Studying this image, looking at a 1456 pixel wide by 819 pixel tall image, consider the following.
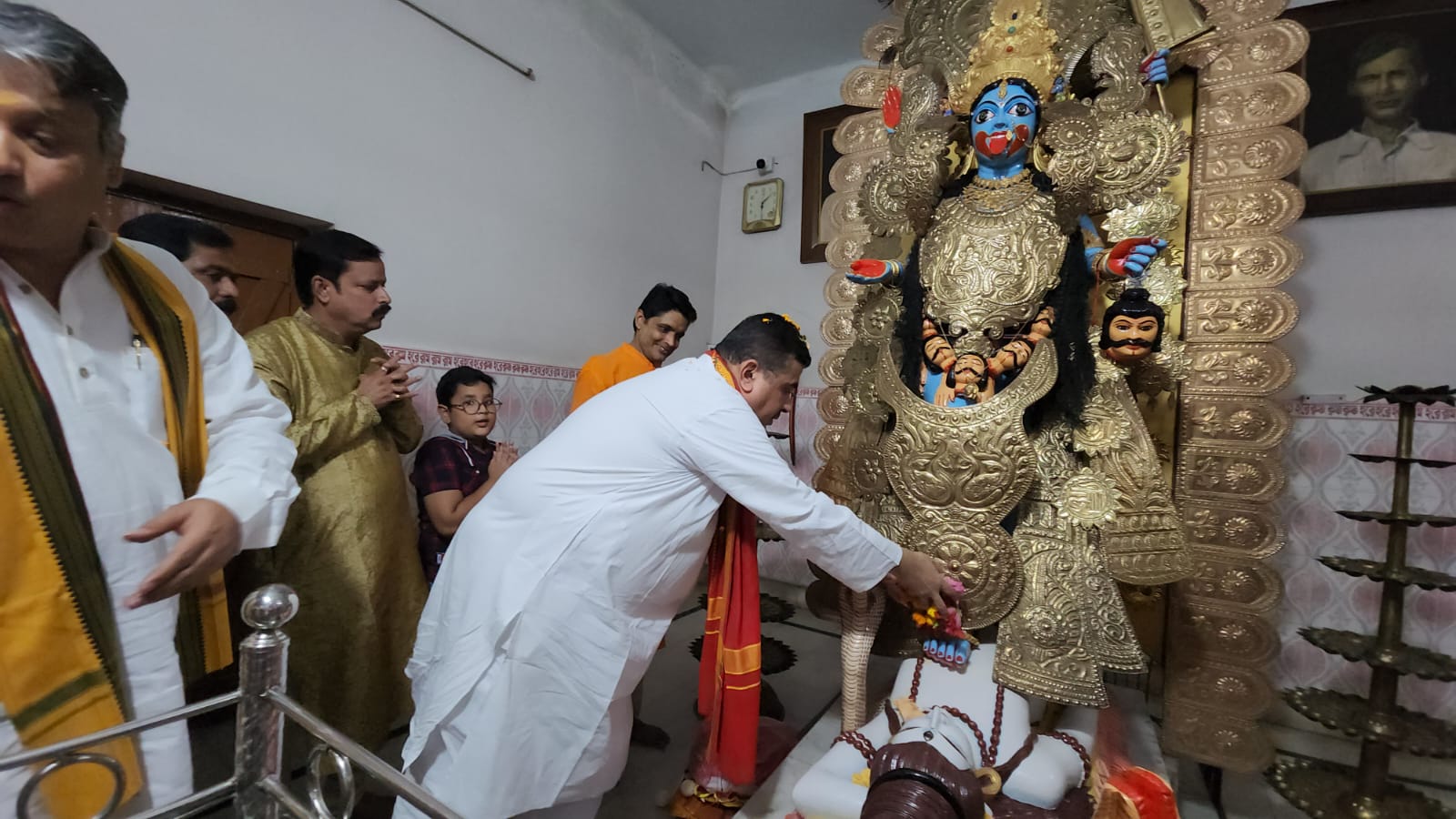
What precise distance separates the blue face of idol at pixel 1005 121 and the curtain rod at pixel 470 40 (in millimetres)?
2141

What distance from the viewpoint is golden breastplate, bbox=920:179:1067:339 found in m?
1.83

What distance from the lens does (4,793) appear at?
71cm

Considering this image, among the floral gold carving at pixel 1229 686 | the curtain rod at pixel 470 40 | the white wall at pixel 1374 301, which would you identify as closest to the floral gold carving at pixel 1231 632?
the floral gold carving at pixel 1229 686

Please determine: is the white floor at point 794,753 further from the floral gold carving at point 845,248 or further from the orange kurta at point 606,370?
the floral gold carving at point 845,248

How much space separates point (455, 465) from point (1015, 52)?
90.3 inches

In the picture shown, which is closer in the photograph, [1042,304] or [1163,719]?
[1042,304]

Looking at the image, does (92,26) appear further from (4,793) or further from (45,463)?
(4,793)

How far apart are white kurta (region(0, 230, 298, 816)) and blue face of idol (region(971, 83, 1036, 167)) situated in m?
2.03

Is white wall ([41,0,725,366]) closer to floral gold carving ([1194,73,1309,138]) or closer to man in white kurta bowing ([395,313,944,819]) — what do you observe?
man in white kurta bowing ([395,313,944,819])

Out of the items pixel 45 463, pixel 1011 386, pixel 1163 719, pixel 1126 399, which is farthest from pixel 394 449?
pixel 1163 719

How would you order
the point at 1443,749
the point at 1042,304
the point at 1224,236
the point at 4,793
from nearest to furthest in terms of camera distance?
the point at 4,793
the point at 1443,749
the point at 1042,304
the point at 1224,236

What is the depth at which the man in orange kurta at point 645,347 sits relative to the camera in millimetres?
2615

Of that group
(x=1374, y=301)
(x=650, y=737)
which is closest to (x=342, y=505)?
(x=650, y=737)

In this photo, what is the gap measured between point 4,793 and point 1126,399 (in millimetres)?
2368
